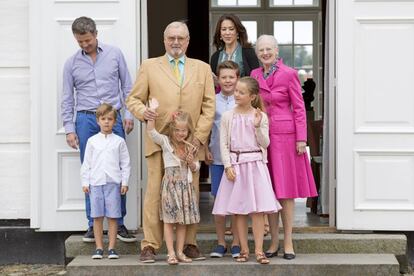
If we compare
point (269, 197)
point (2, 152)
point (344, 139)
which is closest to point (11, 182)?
point (2, 152)

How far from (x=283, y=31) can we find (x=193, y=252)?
8.72 m

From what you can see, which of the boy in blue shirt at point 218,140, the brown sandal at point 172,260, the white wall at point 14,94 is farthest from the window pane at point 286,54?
the brown sandal at point 172,260

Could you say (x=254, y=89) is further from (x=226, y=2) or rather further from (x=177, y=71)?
(x=226, y=2)

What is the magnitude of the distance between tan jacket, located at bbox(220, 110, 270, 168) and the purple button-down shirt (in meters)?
0.82

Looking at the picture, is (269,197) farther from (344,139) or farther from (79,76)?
(79,76)

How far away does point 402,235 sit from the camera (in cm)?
693

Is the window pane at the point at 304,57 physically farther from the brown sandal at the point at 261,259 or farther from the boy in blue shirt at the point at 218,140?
the brown sandal at the point at 261,259

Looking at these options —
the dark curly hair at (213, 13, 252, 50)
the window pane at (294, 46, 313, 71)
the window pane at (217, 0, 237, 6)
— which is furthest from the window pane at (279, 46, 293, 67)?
the dark curly hair at (213, 13, 252, 50)

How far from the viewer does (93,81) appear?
22.0ft

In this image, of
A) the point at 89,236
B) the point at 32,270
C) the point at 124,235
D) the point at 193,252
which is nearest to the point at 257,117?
the point at 193,252

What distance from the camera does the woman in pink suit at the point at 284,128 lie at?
6375 mm

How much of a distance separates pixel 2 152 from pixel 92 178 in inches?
40.9

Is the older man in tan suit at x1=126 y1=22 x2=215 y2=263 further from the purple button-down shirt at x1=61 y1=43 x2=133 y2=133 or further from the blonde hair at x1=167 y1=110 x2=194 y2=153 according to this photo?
the purple button-down shirt at x1=61 y1=43 x2=133 y2=133

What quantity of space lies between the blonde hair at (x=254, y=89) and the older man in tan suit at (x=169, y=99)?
0.32 meters
